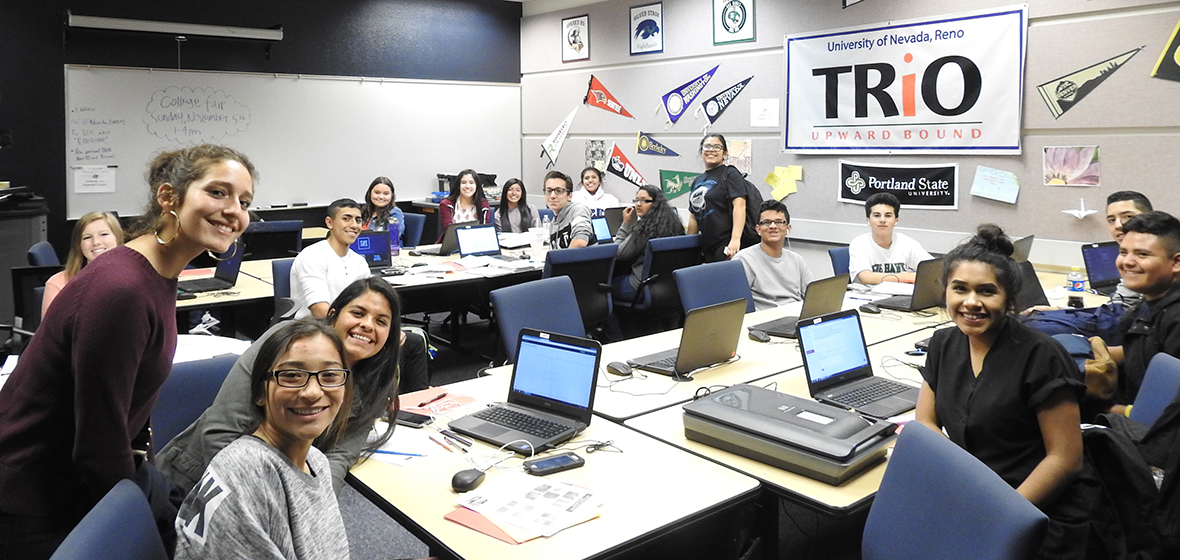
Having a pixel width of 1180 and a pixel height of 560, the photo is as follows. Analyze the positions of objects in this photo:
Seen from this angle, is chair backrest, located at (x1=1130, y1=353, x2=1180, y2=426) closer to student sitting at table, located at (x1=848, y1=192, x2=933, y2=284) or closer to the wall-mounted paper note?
student sitting at table, located at (x1=848, y1=192, x2=933, y2=284)

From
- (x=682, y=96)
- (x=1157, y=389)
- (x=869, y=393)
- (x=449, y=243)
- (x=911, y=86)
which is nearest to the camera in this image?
(x=1157, y=389)

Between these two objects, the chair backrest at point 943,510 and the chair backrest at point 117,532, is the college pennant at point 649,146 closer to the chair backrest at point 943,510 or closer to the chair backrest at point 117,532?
the chair backrest at point 943,510

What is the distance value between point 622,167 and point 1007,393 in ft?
20.6

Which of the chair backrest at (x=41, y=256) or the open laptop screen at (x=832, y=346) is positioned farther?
the chair backrest at (x=41, y=256)

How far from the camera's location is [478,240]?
6098 mm

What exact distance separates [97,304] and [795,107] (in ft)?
19.2

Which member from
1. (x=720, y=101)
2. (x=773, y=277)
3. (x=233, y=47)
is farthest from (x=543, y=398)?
(x=233, y=47)

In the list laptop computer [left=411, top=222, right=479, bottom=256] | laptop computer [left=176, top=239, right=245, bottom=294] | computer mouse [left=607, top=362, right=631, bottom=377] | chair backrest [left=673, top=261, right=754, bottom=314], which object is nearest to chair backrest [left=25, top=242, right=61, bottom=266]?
laptop computer [left=176, top=239, right=245, bottom=294]

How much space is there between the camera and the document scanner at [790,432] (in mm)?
2113

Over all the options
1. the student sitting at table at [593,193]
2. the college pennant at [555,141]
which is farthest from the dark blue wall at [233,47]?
the student sitting at table at [593,193]

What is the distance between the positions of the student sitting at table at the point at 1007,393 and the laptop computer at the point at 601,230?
4649 mm

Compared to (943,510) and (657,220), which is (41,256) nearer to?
(657,220)

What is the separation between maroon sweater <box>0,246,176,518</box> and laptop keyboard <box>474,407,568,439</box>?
41.9 inches

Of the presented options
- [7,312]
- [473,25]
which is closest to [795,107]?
[473,25]
